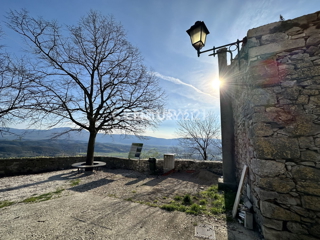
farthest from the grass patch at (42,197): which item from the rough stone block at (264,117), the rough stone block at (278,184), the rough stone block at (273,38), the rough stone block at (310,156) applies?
the rough stone block at (273,38)

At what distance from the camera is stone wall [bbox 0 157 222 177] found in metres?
6.96

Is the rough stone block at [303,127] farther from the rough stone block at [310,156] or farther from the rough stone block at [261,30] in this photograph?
the rough stone block at [261,30]

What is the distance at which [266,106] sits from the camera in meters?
2.62

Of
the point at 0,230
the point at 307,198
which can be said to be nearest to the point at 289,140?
the point at 307,198

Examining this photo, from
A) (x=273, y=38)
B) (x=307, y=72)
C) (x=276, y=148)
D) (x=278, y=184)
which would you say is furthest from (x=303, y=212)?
(x=273, y=38)

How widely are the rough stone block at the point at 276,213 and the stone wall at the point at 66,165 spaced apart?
4.45m

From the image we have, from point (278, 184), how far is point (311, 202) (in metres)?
0.47

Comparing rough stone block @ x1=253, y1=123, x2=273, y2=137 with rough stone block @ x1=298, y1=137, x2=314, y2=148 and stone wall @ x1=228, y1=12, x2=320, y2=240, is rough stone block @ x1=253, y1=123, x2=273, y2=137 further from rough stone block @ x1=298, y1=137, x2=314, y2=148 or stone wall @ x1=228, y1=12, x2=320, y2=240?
rough stone block @ x1=298, y1=137, x2=314, y2=148

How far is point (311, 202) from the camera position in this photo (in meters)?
2.21

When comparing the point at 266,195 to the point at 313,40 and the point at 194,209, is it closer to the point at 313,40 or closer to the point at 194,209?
the point at 194,209

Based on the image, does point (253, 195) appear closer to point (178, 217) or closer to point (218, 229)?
point (218, 229)

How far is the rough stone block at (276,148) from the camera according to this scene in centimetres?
237

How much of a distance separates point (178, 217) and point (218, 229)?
84cm

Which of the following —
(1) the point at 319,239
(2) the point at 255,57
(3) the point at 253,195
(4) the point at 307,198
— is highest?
(2) the point at 255,57
